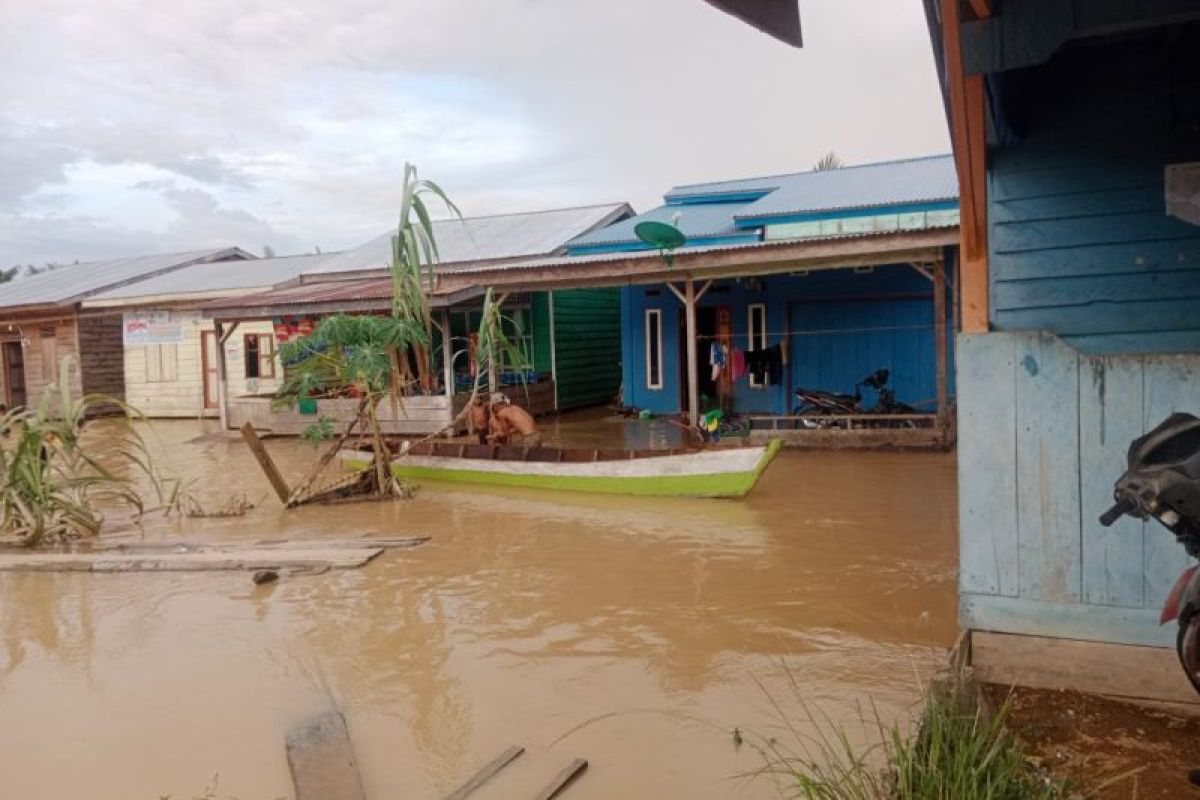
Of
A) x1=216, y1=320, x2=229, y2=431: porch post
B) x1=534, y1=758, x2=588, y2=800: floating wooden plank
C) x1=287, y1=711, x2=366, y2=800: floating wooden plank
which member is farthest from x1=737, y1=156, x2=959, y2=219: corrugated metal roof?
x1=287, y1=711, x2=366, y2=800: floating wooden plank

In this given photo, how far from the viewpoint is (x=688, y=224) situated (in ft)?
58.3

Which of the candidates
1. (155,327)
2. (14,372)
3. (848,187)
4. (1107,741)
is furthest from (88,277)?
(1107,741)

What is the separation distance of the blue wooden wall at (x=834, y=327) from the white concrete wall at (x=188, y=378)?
362 inches

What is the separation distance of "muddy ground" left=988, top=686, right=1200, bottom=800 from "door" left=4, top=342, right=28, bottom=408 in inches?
995

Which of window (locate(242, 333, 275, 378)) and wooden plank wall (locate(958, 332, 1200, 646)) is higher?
window (locate(242, 333, 275, 378))

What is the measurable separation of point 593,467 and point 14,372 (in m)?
19.8

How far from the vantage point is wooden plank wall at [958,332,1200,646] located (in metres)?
3.82

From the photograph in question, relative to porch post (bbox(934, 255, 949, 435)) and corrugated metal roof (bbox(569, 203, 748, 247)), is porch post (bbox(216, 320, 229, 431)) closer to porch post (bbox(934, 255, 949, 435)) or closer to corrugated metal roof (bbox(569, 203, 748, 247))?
corrugated metal roof (bbox(569, 203, 748, 247))

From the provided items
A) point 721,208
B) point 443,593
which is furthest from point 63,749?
point 721,208

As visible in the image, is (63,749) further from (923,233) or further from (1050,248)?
(923,233)

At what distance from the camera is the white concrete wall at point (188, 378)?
20.5 meters

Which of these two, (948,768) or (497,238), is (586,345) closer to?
(497,238)

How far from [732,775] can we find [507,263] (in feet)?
51.4

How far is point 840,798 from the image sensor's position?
9.19 ft
